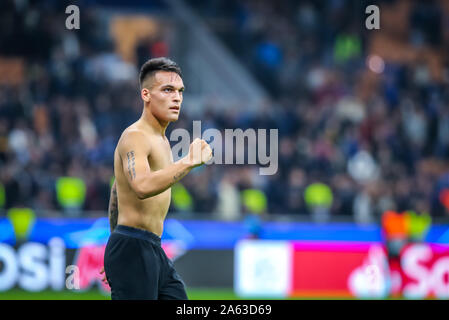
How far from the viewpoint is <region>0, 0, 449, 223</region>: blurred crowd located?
578 inches

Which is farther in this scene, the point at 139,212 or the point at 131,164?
the point at 139,212

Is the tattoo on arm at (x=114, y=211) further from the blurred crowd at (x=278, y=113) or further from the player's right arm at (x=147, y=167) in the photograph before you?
the blurred crowd at (x=278, y=113)

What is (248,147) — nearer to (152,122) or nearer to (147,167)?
(152,122)

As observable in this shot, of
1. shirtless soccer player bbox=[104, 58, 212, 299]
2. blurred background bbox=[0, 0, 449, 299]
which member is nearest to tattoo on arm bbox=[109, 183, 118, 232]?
shirtless soccer player bbox=[104, 58, 212, 299]

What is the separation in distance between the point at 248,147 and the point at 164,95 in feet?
34.8

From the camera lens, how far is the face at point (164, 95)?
575 cm

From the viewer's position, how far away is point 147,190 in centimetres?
532

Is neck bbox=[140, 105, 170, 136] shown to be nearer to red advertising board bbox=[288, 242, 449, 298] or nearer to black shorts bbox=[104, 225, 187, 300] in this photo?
black shorts bbox=[104, 225, 187, 300]

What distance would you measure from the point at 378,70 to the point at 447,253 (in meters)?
7.68

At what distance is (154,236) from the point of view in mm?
5695

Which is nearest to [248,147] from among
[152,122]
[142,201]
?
[152,122]

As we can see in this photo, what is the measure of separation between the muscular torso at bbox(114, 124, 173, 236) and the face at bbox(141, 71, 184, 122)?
0.58 ft

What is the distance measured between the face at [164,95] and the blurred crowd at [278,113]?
810 cm
